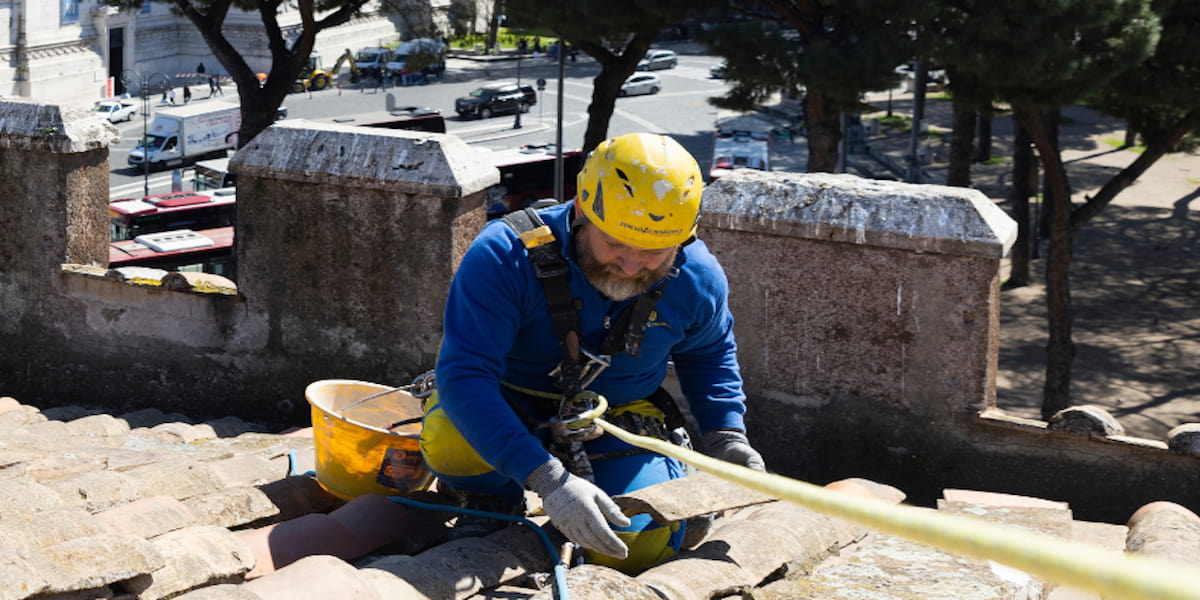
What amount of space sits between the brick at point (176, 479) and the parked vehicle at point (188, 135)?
86.0 feet

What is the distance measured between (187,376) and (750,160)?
24547 millimetres

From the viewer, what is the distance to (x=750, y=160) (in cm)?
3062

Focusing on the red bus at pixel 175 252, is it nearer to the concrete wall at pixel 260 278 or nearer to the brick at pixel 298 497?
the concrete wall at pixel 260 278

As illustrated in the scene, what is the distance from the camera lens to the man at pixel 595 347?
11.9 ft

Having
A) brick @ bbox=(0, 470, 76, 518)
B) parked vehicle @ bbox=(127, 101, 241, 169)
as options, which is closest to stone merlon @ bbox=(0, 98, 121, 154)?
brick @ bbox=(0, 470, 76, 518)

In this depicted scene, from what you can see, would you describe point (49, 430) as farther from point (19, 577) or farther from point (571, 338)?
point (19, 577)

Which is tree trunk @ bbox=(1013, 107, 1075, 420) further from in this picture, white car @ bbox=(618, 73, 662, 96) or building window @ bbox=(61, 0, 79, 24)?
white car @ bbox=(618, 73, 662, 96)

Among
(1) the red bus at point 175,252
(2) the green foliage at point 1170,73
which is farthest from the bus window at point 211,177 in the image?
(2) the green foliage at point 1170,73

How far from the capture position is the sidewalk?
1537cm

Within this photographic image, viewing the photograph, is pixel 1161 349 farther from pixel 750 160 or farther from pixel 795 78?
pixel 750 160

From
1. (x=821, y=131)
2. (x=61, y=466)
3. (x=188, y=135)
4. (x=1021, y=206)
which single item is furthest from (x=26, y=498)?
(x=188, y=135)

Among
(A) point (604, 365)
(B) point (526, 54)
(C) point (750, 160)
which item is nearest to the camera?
(A) point (604, 365)

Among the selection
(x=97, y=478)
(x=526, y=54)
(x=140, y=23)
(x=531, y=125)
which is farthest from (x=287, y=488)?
(x=526, y=54)

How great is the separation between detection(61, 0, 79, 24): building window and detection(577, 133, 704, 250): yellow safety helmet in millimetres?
35732
